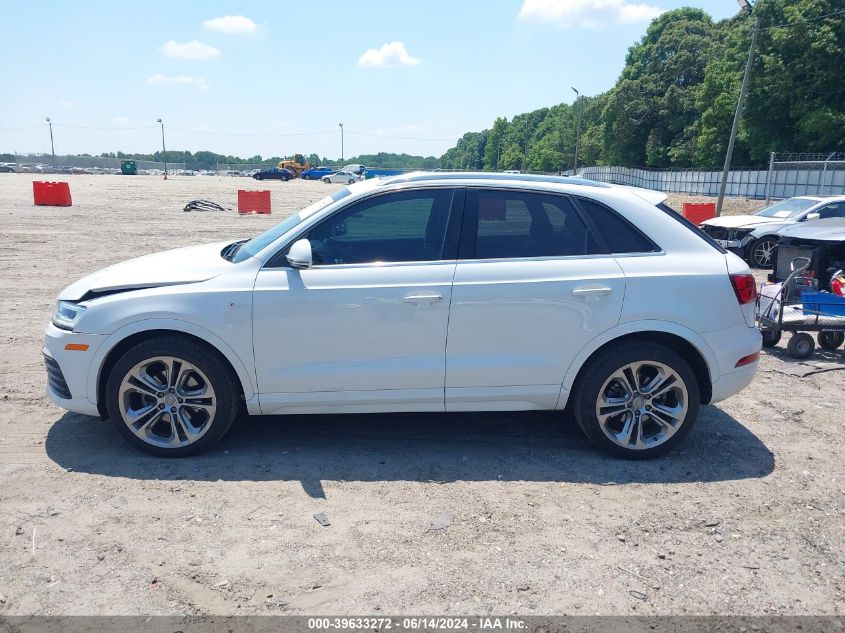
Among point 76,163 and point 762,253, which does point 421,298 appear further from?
point 76,163

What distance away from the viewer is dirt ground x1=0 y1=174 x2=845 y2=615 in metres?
3.14

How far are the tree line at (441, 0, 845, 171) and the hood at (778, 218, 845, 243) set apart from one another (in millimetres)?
39185

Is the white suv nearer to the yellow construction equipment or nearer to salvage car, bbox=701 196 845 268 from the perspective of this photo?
salvage car, bbox=701 196 845 268

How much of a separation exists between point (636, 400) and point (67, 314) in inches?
154

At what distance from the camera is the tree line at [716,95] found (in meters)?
40.7

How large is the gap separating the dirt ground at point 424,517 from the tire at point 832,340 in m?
1.99

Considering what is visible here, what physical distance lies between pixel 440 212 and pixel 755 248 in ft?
38.1

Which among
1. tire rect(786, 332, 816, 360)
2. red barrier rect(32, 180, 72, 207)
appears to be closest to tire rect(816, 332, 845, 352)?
tire rect(786, 332, 816, 360)

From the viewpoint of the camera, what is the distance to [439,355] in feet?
14.4

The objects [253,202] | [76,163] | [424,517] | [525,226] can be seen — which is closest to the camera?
[424,517]

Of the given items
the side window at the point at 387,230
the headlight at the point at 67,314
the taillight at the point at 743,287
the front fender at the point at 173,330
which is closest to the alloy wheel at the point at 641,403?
the taillight at the point at 743,287

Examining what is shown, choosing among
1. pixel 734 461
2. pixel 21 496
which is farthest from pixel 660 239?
pixel 21 496

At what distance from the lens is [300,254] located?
4.24 m

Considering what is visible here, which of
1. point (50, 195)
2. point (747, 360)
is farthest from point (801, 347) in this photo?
point (50, 195)
